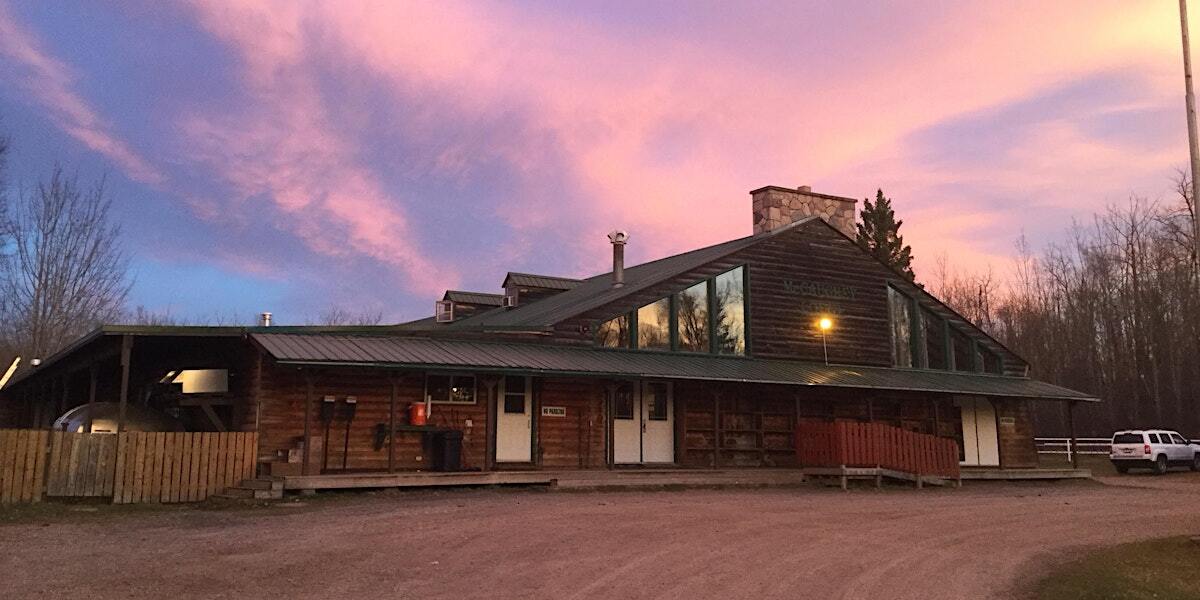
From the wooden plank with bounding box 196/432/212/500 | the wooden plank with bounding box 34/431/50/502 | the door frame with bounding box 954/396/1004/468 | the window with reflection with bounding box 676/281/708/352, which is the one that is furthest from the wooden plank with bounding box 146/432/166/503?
the door frame with bounding box 954/396/1004/468

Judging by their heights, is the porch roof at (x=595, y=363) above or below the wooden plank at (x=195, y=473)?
above

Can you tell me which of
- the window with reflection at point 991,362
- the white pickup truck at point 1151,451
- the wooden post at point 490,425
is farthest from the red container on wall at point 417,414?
the white pickup truck at point 1151,451

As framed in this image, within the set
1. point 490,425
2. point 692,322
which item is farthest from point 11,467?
point 692,322

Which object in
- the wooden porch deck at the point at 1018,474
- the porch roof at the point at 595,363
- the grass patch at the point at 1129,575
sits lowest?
the grass patch at the point at 1129,575

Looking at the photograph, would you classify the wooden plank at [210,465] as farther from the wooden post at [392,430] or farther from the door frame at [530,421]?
the door frame at [530,421]

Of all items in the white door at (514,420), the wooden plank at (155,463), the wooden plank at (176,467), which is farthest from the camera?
the white door at (514,420)

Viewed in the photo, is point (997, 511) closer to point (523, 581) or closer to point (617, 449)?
point (617, 449)

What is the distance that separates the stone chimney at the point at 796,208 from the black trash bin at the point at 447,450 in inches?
446

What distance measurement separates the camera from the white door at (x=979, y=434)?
25.6 m

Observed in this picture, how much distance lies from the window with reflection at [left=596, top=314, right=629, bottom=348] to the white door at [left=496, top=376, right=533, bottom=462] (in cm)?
242

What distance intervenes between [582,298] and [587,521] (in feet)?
37.6

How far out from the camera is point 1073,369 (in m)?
48.4

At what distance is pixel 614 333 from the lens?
21344 millimetres

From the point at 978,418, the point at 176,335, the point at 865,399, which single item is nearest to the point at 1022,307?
the point at 978,418
